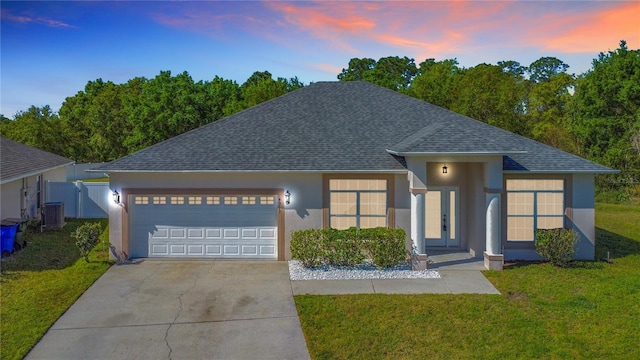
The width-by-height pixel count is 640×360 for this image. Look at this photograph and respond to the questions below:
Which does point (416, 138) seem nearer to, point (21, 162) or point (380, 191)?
point (380, 191)

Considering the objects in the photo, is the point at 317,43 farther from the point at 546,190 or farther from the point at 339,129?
the point at 546,190

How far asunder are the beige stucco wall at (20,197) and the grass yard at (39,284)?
1278mm

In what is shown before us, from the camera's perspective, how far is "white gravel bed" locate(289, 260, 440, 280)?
1099 cm

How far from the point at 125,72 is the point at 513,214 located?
52.7 m

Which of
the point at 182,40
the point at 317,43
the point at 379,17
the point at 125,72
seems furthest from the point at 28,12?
the point at 125,72

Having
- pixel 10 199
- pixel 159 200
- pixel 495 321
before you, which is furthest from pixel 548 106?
pixel 10 199

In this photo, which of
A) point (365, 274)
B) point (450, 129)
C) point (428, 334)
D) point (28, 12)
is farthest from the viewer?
point (28, 12)

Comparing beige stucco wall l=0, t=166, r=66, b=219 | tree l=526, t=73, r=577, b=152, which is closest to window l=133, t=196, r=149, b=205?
beige stucco wall l=0, t=166, r=66, b=219

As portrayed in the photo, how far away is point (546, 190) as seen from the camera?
12734 mm

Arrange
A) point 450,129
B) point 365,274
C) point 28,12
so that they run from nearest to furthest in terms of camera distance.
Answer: point 365,274, point 450,129, point 28,12

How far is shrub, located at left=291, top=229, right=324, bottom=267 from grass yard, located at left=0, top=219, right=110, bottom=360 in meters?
5.47

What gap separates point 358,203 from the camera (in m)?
→ 12.8

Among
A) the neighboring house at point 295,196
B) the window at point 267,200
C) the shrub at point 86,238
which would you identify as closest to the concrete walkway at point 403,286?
the neighboring house at point 295,196

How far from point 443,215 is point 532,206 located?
2699mm
